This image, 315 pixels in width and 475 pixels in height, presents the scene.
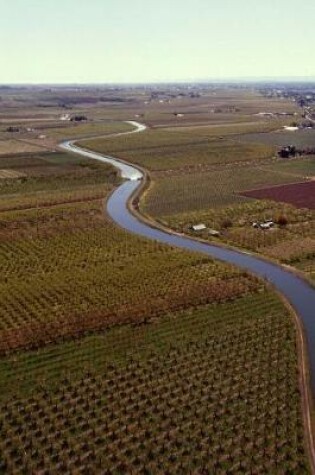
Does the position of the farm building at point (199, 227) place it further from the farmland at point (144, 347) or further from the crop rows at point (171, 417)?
the crop rows at point (171, 417)

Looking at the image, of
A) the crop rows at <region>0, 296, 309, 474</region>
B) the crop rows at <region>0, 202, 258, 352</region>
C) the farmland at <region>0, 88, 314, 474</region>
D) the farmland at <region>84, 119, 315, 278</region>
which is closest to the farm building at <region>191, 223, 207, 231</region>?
the farmland at <region>84, 119, 315, 278</region>

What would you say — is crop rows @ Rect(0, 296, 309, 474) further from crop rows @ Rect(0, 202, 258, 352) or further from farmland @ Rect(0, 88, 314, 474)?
crop rows @ Rect(0, 202, 258, 352)

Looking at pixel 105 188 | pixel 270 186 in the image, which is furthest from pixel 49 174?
pixel 270 186

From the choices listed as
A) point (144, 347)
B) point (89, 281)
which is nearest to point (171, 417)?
point (144, 347)

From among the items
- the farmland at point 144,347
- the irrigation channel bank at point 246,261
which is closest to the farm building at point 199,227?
the farmland at point 144,347

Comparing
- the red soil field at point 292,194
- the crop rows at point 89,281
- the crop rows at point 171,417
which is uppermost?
the red soil field at point 292,194

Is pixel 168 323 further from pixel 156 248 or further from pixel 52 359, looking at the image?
pixel 156 248
